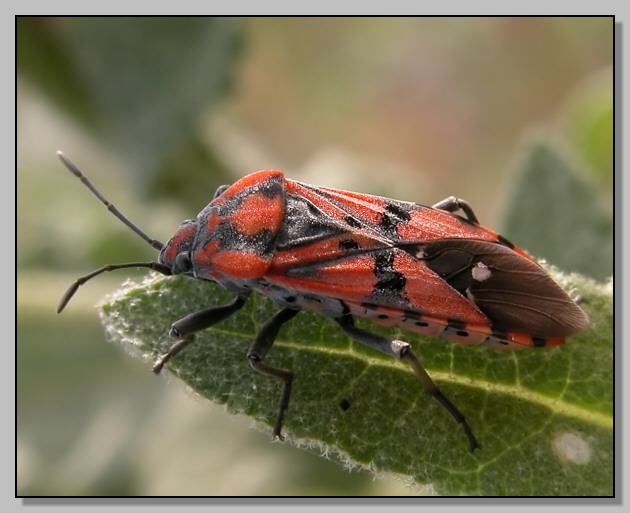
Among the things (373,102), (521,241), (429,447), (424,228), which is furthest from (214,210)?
(373,102)

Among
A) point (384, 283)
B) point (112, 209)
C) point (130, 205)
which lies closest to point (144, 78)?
point (130, 205)

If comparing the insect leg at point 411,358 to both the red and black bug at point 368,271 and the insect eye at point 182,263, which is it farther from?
the insect eye at point 182,263

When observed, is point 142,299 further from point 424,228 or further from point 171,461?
point 171,461

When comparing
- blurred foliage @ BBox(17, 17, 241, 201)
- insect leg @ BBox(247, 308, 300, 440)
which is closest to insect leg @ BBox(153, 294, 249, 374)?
insect leg @ BBox(247, 308, 300, 440)

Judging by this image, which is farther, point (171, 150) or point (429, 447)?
point (171, 150)

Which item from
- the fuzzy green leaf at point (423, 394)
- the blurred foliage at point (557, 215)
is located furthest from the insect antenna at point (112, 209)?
the blurred foliage at point (557, 215)

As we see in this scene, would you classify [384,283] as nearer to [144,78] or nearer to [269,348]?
[269,348]
